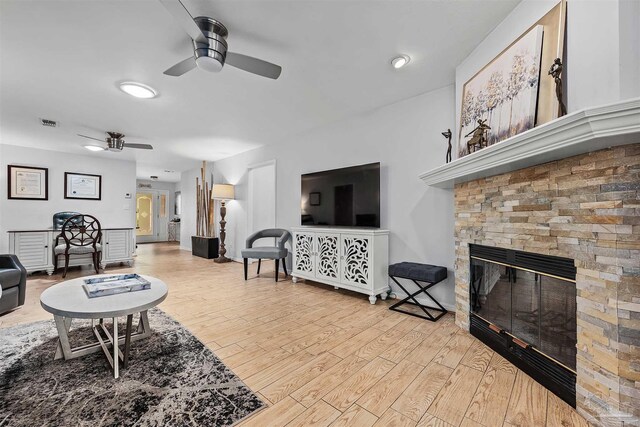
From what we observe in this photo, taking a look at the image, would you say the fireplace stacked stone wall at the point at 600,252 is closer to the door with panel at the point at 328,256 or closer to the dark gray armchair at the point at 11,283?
the door with panel at the point at 328,256

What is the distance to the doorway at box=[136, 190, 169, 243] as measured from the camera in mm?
9203

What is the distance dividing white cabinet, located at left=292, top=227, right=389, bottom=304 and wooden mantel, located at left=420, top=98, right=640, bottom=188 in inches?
57.9

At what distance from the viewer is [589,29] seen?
1.29 m

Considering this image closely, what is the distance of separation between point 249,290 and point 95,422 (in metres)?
2.22

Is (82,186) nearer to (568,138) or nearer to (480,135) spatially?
(480,135)

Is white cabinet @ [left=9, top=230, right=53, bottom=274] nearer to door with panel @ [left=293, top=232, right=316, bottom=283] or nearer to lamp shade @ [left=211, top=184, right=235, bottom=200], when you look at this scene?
lamp shade @ [left=211, top=184, right=235, bottom=200]

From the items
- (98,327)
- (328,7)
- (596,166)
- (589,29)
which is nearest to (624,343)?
(596,166)

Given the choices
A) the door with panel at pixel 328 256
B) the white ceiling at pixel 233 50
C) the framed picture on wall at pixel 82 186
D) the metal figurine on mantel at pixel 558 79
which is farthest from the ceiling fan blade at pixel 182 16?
the framed picture on wall at pixel 82 186

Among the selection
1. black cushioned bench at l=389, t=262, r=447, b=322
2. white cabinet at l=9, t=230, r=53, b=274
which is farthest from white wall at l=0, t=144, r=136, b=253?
black cushioned bench at l=389, t=262, r=447, b=322

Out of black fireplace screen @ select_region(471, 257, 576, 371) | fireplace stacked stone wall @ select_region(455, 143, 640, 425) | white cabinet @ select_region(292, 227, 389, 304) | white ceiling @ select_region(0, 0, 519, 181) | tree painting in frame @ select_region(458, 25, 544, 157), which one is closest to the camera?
fireplace stacked stone wall @ select_region(455, 143, 640, 425)

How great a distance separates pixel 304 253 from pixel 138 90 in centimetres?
265

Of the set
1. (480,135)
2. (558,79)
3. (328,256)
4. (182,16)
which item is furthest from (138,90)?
(558,79)

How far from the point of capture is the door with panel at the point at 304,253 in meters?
3.57

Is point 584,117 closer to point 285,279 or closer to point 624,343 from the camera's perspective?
point 624,343
